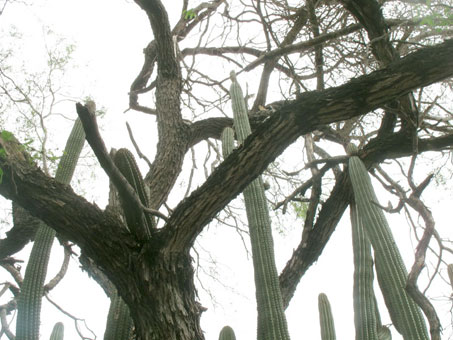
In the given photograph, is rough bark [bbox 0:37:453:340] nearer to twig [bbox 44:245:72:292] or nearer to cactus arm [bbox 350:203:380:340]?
cactus arm [bbox 350:203:380:340]

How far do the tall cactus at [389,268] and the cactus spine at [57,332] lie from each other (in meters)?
2.20

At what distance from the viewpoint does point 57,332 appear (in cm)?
297

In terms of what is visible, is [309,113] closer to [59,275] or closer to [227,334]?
[227,334]

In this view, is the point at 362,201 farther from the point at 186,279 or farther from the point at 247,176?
the point at 186,279

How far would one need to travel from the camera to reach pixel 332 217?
320 cm

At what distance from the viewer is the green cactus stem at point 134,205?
2.20 m

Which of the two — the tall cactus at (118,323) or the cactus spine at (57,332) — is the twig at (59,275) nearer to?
the cactus spine at (57,332)

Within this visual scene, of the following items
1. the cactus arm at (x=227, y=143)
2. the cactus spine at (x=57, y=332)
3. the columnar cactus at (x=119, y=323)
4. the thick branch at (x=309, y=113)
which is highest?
the cactus arm at (x=227, y=143)

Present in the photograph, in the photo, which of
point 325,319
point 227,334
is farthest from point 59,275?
point 325,319

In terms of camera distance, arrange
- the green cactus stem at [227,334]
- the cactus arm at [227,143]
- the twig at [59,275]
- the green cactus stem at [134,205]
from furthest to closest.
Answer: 1. the twig at [59,275]
2. the cactus arm at [227,143]
3. the green cactus stem at [227,334]
4. the green cactus stem at [134,205]

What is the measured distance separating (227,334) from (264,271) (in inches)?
20.9

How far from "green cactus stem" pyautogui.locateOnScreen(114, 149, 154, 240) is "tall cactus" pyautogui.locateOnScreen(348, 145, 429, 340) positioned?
1279mm

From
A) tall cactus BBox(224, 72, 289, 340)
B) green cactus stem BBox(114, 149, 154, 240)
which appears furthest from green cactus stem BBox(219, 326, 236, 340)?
green cactus stem BBox(114, 149, 154, 240)

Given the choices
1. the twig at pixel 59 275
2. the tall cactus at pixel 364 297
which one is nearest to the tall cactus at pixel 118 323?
the twig at pixel 59 275
